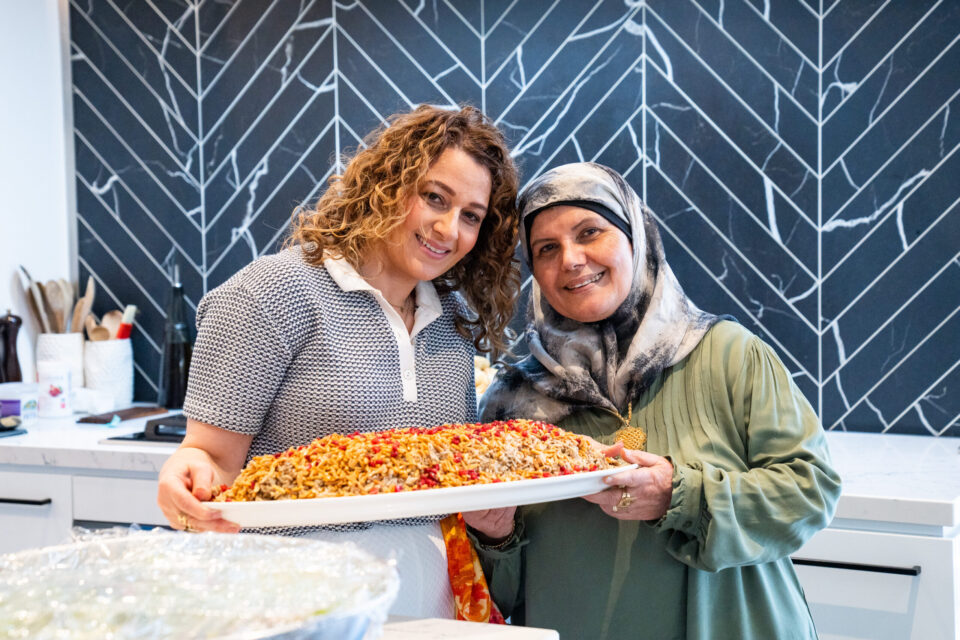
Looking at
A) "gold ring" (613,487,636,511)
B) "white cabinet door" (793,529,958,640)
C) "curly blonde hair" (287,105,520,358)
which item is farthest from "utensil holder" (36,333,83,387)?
"white cabinet door" (793,529,958,640)

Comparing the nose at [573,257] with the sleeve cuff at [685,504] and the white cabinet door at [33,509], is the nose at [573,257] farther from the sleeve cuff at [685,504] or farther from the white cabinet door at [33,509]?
the white cabinet door at [33,509]

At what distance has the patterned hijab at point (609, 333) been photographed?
1.46m

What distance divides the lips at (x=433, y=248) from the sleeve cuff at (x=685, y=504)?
0.54m

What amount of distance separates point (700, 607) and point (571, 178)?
740mm

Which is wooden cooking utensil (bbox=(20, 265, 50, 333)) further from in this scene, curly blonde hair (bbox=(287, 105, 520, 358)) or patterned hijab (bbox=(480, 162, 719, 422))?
patterned hijab (bbox=(480, 162, 719, 422))

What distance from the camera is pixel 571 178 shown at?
1492mm

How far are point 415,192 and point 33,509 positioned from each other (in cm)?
158

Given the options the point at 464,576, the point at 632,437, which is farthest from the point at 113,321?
the point at 632,437

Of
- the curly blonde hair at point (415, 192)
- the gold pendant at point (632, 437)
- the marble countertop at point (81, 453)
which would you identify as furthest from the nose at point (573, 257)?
the marble countertop at point (81, 453)

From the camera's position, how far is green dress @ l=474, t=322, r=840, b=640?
4.15 feet

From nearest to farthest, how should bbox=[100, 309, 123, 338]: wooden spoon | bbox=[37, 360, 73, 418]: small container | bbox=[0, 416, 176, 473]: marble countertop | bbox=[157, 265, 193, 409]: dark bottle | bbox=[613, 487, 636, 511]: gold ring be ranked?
bbox=[613, 487, 636, 511]: gold ring
bbox=[0, 416, 176, 473]: marble countertop
bbox=[37, 360, 73, 418]: small container
bbox=[157, 265, 193, 409]: dark bottle
bbox=[100, 309, 123, 338]: wooden spoon

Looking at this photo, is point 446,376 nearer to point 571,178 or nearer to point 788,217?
point 571,178

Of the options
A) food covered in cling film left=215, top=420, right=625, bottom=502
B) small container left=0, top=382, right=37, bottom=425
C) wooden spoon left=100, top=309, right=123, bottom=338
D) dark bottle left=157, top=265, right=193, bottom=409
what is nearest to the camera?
food covered in cling film left=215, top=420, right=625, bottom=502

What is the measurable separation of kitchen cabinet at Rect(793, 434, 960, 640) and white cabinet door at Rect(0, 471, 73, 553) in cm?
188
